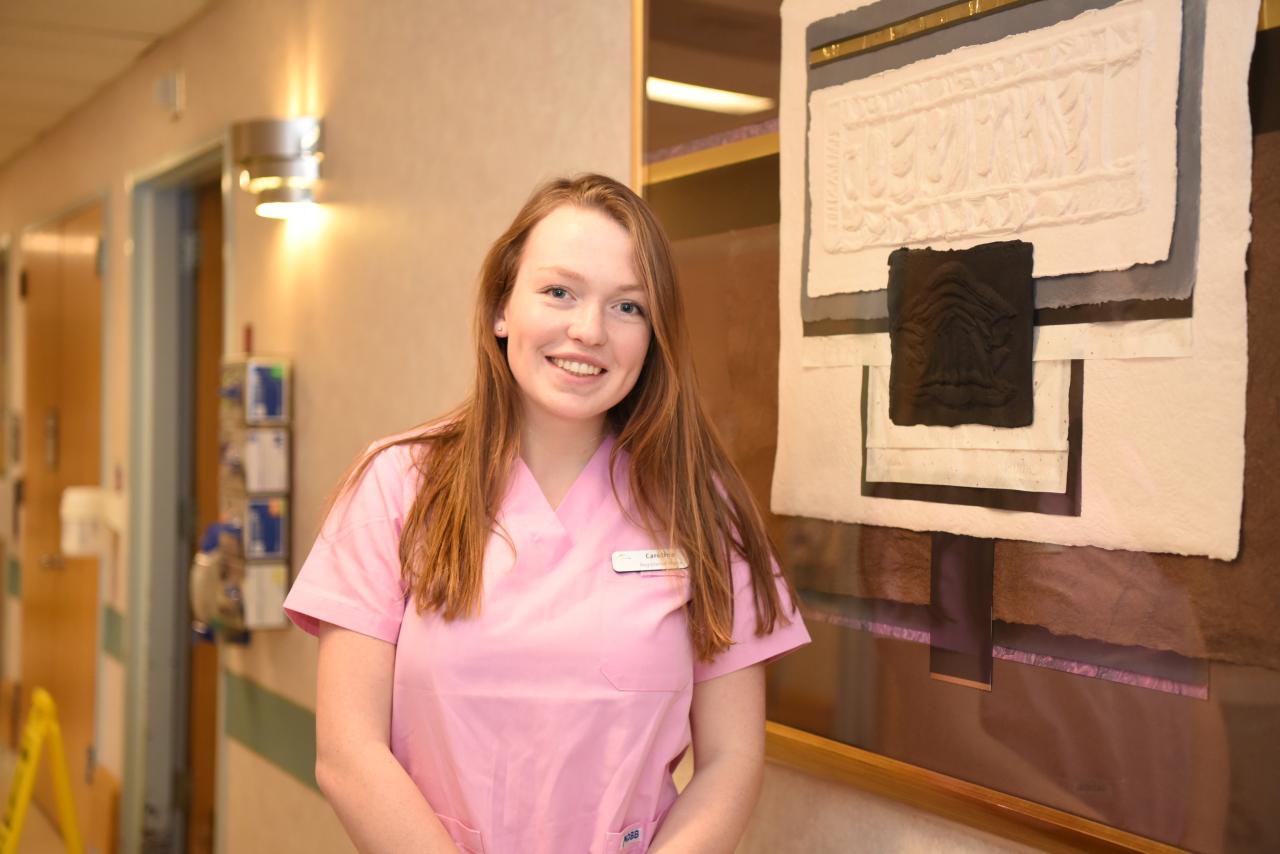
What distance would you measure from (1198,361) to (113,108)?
14.8 ft

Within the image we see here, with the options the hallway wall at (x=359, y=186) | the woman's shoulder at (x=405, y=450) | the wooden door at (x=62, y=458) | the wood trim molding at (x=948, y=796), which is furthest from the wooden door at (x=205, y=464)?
the wood trim molding at (x=948, y=796)

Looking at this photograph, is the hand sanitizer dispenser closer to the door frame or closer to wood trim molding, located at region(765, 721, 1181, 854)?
the door frame

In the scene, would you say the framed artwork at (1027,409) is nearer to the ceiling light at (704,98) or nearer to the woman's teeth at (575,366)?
the ceiling light at (704,98)

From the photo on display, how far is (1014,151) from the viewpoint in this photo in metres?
1.37

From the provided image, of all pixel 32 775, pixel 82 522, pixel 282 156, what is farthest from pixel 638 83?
pixel 82 522

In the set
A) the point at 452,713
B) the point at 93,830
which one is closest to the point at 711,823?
the point at 452,713

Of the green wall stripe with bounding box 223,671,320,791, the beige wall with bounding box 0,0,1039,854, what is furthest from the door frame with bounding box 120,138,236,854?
the green wall stripe with bounding box 223,671,320,791

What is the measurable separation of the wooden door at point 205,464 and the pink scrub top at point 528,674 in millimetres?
2934

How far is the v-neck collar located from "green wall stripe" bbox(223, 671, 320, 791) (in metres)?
1.74

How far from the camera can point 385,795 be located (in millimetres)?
1418

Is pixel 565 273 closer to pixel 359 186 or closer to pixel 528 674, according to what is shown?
pixel 528 674

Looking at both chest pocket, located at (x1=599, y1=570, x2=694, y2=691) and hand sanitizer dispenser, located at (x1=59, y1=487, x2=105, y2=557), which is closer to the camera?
chest pocket, located at (x1=599, y1=570, x2=694, y2=691)

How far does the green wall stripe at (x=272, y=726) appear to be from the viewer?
3100mm

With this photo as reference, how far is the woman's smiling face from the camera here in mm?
1472
